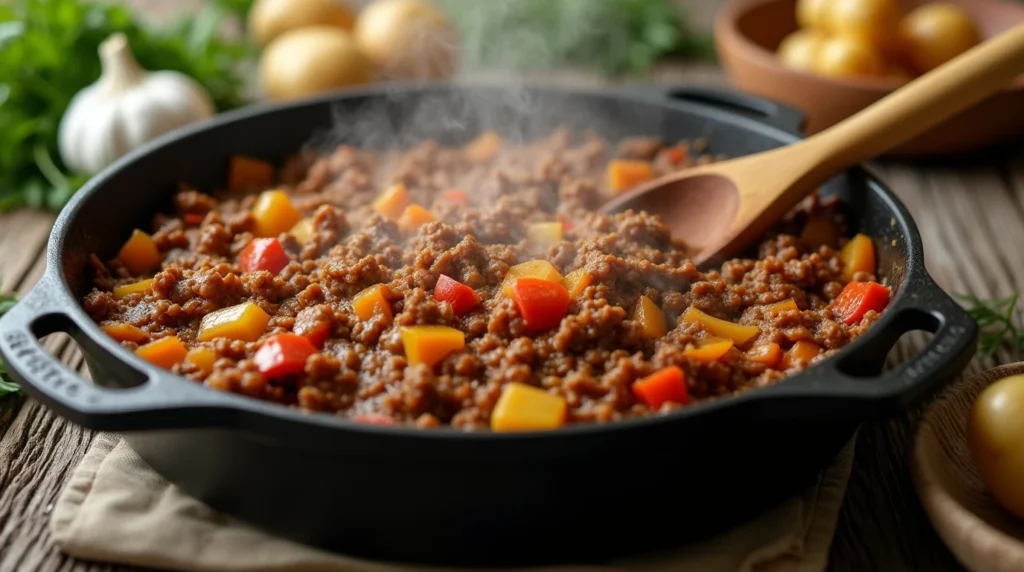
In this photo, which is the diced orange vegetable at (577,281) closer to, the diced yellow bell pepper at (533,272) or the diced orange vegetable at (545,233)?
the diced yellow bell pepper at (533,272)

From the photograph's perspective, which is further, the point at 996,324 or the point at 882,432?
the point at 996,324

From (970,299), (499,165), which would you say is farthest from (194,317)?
(970,299)

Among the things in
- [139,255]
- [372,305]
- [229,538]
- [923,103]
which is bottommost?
[229,538]

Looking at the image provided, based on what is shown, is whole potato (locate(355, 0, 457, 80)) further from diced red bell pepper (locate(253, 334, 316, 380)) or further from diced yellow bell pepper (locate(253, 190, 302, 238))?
diced red bell pepper (locate(253, 334, 316, 380))

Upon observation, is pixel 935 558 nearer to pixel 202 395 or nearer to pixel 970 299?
pixel 970 299

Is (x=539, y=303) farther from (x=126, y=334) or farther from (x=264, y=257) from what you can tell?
(x=126, y=334)

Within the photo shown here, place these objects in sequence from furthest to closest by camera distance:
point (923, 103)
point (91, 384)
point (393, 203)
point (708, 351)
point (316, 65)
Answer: point (316, 65) → point (393, 203) → point (923, 103) → point (708, 351) → point (91, 384)

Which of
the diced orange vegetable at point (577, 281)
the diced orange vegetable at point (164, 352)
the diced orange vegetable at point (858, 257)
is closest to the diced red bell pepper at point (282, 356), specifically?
the diced orange vegetable at point (164, 352)

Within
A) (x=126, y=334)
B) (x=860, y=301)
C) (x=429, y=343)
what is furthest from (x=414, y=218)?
(x=860, y=301)
